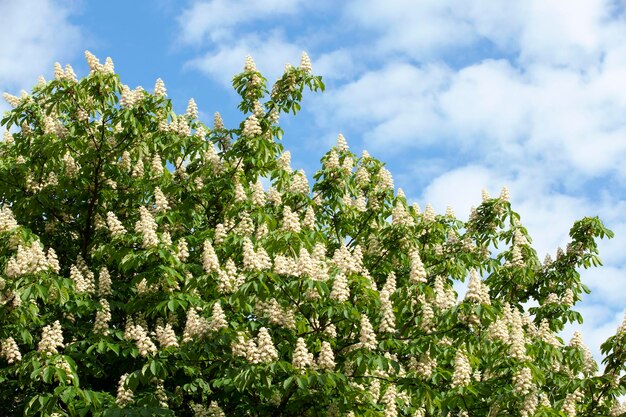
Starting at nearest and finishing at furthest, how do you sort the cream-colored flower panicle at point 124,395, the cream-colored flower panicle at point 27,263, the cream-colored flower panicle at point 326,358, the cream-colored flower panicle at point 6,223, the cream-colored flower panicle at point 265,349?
the cream-colored flower panicle at point 265,349, the cream-colored flower panicle at point 326,358, the cream-colored flower panicle at point 124,395, the cream-colored flower panicle at point 27,263, the cream-colored flower panicle at point 6,223

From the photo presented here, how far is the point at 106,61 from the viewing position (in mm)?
12805

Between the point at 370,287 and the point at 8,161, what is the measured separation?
7363 mm

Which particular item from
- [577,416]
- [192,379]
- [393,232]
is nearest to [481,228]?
[393,232]

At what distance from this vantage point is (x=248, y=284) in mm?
9266

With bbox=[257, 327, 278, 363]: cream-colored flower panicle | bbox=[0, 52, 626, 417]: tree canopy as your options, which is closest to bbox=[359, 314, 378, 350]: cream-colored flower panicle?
bbox=[0, 52, 626, 417]: tree canopy

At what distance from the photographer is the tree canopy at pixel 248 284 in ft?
31.7

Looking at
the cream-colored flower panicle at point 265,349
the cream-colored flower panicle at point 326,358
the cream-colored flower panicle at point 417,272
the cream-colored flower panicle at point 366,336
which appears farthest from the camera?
the cream-colored flower panicle at point 417,272

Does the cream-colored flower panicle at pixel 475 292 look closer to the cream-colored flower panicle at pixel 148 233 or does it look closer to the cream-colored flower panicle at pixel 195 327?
the cream-colored flower panicle at pixel 195 327

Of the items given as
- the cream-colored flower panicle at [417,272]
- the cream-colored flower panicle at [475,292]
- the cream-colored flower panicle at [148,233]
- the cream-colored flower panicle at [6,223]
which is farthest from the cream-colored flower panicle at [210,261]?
the cream-colored flower panicle at [475,292]

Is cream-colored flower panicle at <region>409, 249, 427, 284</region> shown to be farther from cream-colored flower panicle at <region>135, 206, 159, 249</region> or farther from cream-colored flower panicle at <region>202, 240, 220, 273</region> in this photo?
cream-colored flower panicle at <region>135, 206, 159, 249</region>

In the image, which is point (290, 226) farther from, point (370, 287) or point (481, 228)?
point (481, 228)

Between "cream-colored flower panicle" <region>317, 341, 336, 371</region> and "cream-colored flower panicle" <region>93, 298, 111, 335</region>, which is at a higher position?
"cream-colored flower panicle" <region>93, 298, 111, 335</region>

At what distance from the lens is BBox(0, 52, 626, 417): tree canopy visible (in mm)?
9664

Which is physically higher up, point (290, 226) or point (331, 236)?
point (331, 236)
